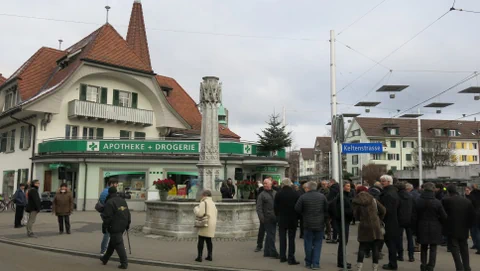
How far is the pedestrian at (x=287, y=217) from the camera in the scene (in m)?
9.49

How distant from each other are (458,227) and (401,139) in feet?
220

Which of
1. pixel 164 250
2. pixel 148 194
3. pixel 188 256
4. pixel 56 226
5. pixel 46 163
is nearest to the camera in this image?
pixel 188 256

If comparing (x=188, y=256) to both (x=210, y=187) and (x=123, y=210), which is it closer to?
(x=123, y=210)

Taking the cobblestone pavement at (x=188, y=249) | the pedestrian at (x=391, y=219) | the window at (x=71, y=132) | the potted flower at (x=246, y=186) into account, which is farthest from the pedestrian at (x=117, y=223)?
the window at (x=71, y=132)

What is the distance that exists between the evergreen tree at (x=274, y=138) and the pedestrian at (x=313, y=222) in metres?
19.8

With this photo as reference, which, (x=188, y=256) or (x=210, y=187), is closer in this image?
(x=188, y=256)

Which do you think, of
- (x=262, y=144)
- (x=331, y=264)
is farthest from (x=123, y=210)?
(x=262, y=144)

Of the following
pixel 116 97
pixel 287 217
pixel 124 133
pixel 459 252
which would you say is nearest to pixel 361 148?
pixel 287 217

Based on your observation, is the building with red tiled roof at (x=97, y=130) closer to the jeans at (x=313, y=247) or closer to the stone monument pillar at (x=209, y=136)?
the stone monument pillar at (x=209, y=136)

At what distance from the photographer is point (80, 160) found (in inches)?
1033

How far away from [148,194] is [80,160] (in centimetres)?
463

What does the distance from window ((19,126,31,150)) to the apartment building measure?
49893 millimetres

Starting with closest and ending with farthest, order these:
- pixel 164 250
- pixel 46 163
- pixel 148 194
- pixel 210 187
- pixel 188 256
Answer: pixel 188 256 → pixel 164 250 → pixel 210 187 → pixel 148 194 → pixel 46 163

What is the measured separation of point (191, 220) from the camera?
43.9ft
